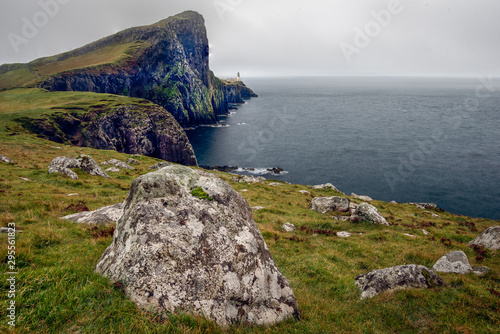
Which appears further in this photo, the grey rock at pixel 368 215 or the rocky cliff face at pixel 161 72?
the rocky cliff face at pixel 161 72

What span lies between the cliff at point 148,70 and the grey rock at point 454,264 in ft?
492

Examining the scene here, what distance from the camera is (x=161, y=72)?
151875 mm

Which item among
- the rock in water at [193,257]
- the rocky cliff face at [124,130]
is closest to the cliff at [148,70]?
the rocky cliff face at [124,130]

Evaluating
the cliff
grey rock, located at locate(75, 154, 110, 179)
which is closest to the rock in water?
grey rock, located at locate(75, 154, 110, 179)

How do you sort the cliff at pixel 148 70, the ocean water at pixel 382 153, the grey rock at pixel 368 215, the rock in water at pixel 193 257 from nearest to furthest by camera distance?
the rock in water at pixel 193 257, the grey rock at pixel 368 215, the ocean water at pixel 382 153, the cliff at pixel 148 70

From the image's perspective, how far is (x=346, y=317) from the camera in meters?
7.65

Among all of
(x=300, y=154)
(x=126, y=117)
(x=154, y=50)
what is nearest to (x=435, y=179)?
(x=300, y=154)

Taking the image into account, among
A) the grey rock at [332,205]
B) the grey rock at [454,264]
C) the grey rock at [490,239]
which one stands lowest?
the grey rock at [332,205]

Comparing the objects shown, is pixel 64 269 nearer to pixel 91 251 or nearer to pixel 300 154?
pixel 91 251

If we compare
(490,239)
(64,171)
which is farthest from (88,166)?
(490,239)

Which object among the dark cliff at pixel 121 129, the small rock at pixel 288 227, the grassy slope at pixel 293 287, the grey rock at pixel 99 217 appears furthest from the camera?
the dark cliff at pixel 121 129

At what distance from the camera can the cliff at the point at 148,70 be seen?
123875mm

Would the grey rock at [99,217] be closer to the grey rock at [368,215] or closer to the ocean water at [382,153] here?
the grey rock at [368,215]

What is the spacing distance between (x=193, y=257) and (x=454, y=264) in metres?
14.4
